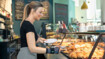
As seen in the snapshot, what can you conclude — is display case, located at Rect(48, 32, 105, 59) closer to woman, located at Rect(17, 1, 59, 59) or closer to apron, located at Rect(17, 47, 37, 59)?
woman, located at Rect(17, 1, 59, 59)

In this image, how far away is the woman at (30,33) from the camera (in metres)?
1.66

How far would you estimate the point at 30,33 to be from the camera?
5.48ft

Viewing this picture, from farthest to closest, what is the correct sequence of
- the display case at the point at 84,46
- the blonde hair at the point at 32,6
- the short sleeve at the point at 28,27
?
the blonde hair at the point at 32,6 < the short sleeve at the point at 28,27 < the display case at the point at 84,46

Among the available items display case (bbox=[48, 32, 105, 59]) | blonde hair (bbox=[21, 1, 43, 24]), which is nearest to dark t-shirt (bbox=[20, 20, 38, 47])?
blonde hair (bbox=[21, 1, 43, 24])

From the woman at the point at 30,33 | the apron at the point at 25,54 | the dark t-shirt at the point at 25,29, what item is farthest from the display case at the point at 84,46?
the dark t-shirt at the point at 25,29

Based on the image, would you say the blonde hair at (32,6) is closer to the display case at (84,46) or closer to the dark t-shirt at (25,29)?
the dark t-shirt at (25,29)

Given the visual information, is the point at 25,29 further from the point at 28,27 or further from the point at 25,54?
the point at 25,54

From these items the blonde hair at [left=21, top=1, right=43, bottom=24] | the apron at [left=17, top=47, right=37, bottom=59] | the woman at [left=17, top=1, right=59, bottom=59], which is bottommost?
the apron at [left=17, top=47, right=37, bottom=59]

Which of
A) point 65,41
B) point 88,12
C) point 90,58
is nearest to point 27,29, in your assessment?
point 90,58

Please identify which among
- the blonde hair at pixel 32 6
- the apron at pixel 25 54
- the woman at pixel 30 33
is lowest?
the apron at pixel 25 54

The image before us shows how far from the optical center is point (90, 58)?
1.56m

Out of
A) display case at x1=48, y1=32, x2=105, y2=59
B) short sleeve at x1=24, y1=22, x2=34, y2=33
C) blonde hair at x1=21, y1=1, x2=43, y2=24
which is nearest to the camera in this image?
display case at x1=48, y1=32, x2=105, y2=59

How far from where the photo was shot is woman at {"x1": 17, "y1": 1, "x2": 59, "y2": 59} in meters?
1.66

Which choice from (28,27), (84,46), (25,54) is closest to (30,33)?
(28,27)
